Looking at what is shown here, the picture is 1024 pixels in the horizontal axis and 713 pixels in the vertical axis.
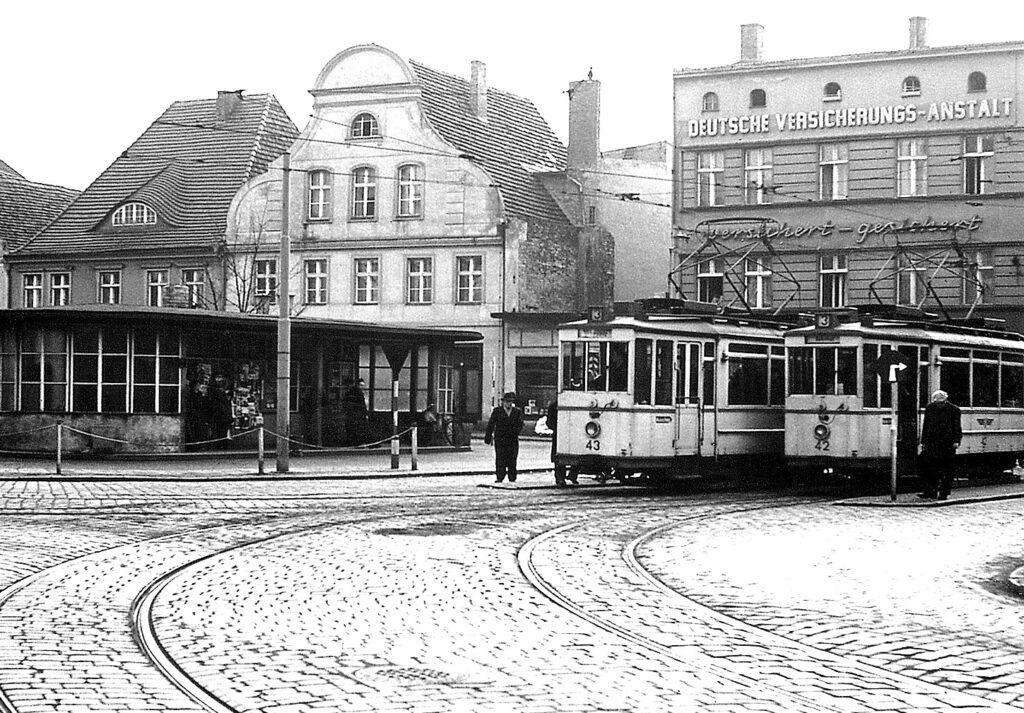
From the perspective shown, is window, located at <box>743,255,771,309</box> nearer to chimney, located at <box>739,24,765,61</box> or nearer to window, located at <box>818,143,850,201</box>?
window, located at <box>818,143,850,201</box>

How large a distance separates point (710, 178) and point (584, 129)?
27.5ft

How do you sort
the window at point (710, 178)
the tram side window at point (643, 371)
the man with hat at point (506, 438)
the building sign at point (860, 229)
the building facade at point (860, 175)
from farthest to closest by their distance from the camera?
the window at point (710, 178) < the building sign at point (860, 229) < the building facade at point (860, 175) < the man with hat at point (506, 438) < the tram side window at point (643, 371)

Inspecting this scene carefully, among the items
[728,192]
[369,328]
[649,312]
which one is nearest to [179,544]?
[649,312]

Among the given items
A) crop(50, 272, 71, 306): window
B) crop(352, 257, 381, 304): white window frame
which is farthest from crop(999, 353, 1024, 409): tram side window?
crop(50, 272, 71, 306): window

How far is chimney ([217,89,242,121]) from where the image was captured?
60.5 metres

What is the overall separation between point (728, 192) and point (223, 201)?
741 inches

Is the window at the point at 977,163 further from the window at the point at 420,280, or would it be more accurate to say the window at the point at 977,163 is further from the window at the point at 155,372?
the window at the point at 155,372

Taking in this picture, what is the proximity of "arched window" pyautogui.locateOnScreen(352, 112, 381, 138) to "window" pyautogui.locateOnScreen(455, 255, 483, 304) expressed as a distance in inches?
207

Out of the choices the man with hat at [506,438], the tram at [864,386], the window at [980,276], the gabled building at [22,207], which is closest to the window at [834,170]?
the window at [980,276]

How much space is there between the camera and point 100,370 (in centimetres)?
3322

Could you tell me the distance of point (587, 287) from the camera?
182ft

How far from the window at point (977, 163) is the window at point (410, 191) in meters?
17.6

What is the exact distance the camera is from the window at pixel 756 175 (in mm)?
49031

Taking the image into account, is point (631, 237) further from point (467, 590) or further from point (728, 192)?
point (467, 590)
